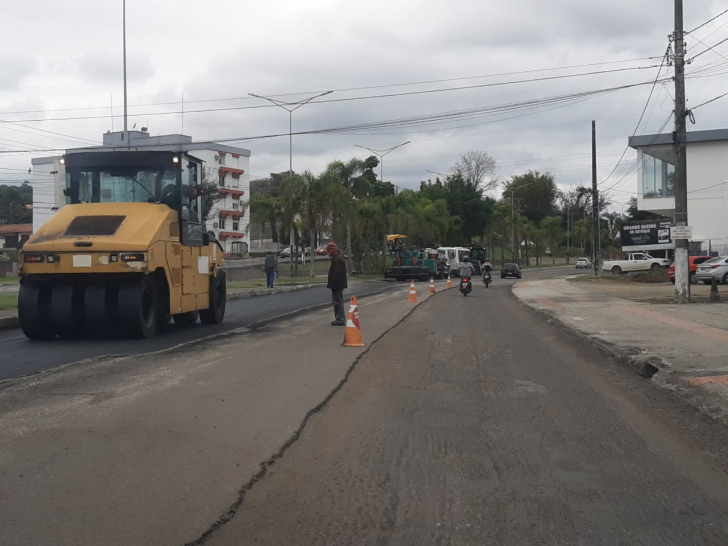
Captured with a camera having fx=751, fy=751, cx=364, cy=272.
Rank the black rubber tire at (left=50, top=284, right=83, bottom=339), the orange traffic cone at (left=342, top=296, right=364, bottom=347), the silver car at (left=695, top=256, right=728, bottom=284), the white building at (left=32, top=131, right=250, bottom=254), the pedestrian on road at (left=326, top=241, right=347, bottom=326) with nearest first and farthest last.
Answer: the orange traffic cone at (left=342, top=296, right=364, bottom=347), the black rubber tire at (left=50, top=284, right=83, bottom=339), the pedestrian on road at (left=326, top=241, right=347, bottom=326), the silver car at (left=695, top=256, right=728, bottom=284), the white building at (left=32, top=131, right=250, bottom=254)

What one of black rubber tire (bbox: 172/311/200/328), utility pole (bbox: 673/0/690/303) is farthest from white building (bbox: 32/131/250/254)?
black rubber tire (bbox: 172/311/200/328)

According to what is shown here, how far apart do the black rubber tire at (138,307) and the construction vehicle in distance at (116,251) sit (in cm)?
2

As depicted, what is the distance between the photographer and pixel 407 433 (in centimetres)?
711

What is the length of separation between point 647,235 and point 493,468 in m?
66.0

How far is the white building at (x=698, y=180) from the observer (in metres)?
54.3

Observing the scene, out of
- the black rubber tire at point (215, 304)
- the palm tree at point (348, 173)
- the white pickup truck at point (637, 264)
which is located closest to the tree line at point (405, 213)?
the palm tree at point (348, 173)

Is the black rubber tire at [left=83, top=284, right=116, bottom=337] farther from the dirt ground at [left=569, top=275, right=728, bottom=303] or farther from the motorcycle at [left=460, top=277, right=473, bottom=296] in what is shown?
the motorcycle at [left=460, top=277, right=473, bottom=296]

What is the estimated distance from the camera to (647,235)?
67188mm

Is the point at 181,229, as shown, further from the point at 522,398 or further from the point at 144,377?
the point at 522,398

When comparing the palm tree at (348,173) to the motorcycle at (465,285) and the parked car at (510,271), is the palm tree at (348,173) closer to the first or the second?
the parked car at (510,271)

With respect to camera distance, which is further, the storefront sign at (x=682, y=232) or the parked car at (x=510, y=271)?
the parked car at (x=510, y=271)

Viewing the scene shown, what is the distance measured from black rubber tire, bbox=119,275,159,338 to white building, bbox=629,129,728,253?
1873 inches

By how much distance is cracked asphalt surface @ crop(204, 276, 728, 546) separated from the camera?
469cm

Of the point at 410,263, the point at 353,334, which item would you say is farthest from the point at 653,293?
the point at 410,263
